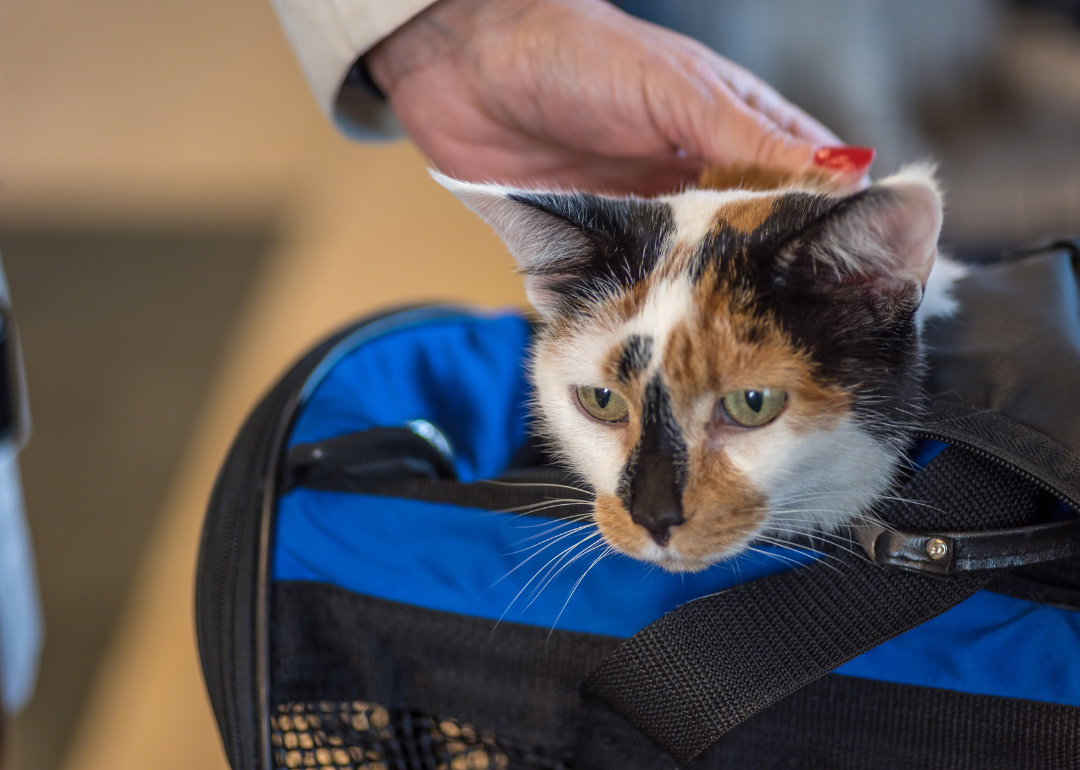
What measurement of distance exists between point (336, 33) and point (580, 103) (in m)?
0.29

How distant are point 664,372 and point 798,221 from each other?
0.50 feet

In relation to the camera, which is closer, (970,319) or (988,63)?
(970,319)

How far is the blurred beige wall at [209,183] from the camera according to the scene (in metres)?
1.85

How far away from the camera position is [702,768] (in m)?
0.60

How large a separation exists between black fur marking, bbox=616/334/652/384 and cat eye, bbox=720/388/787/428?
0.06 metres

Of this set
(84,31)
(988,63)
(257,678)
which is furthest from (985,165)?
(84,31)

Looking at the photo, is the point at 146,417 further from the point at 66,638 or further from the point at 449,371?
the point at 449,371

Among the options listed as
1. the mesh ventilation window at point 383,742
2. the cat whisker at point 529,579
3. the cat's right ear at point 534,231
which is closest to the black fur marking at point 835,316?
the cat's right ear at point 534,231

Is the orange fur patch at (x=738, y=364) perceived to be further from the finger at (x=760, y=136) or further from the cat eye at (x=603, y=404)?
the finger at (x=760, y=136)

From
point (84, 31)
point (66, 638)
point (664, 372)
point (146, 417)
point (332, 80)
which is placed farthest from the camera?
point (84, 31)

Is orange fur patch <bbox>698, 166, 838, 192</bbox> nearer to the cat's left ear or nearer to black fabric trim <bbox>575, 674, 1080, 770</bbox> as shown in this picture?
the cat's left ear

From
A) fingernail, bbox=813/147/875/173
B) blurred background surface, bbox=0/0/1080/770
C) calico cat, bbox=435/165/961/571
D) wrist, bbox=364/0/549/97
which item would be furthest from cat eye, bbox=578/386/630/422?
blurred background surface, bbox=0/0/1080/770

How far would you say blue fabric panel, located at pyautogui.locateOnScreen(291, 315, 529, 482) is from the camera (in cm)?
91

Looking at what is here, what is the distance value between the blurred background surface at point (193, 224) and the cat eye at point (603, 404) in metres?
1.11
